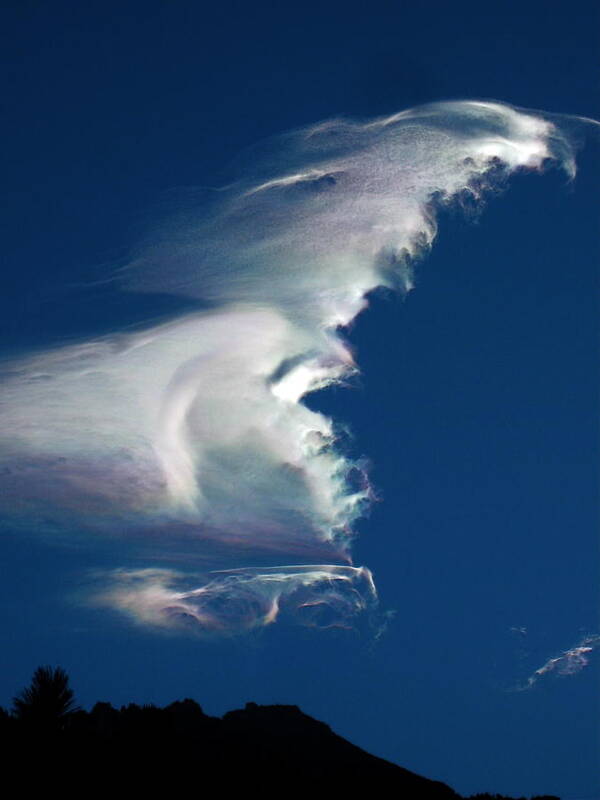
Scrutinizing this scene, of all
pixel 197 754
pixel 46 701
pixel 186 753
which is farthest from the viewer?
pixel 197 754

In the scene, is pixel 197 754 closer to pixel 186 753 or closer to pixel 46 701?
pixel 186 753

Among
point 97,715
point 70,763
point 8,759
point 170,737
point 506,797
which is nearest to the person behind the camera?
point 8,759

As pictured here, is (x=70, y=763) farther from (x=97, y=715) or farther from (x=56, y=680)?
(x=97, y=715)

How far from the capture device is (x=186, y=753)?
39.9m

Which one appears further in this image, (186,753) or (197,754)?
(197,754)

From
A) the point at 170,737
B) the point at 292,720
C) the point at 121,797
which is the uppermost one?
the point at 292,720

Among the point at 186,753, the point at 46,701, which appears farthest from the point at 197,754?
the point at 46,701

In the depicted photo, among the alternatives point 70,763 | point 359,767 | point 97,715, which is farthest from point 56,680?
point 359,767

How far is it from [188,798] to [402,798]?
75.8 feet

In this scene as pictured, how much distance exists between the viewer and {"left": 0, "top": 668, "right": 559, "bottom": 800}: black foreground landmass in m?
27.3

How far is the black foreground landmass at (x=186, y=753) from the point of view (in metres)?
27.3

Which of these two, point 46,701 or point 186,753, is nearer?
point 46,701

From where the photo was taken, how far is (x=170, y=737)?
32406 millimetres

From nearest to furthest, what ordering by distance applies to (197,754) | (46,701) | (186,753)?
(46,701) < (186,753) < (197,754)
